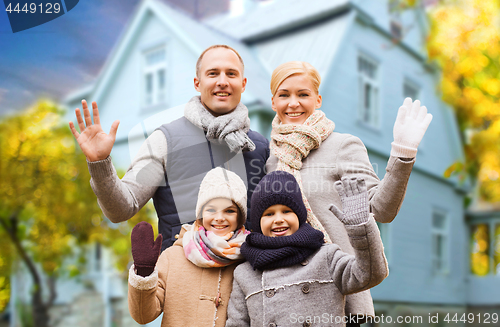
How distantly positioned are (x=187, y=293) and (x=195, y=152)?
0.62 meters

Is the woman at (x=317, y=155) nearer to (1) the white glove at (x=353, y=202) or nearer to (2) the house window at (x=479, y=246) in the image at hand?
(1) the white glove at (x=353, y=202)

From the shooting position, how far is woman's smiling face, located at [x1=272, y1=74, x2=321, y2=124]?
217 cm

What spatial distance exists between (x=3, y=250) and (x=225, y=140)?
7250 millimetres

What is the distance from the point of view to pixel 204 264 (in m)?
1.93

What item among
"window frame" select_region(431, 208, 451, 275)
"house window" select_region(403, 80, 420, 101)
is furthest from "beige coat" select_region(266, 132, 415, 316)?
"window frame" select_region(431, 208, 451, 275)

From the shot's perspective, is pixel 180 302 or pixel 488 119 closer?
pixel 180 302

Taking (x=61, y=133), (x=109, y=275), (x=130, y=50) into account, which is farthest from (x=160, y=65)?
(x=109, y=275)

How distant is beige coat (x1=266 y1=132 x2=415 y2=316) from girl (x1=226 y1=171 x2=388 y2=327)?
0.54 ft

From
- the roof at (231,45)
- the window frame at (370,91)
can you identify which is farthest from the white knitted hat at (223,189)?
the window frame at (370,91)

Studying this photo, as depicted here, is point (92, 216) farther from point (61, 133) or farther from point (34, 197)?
point (61, 133)

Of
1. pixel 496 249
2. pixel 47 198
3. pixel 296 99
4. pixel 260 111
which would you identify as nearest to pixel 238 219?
pixel 296 99

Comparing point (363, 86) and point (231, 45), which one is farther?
point (363, 86)

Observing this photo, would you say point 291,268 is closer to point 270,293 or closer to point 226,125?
point 270,293

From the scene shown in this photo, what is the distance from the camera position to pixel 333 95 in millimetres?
7770
